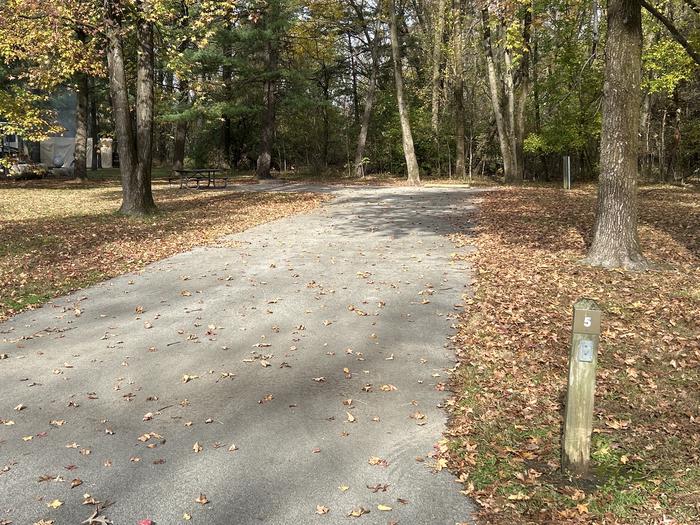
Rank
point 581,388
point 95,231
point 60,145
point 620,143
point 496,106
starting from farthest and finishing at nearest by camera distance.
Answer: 1. point 60,145
2. point 496,106
3. point 95,231
4. point 620,143
5. point 581,388

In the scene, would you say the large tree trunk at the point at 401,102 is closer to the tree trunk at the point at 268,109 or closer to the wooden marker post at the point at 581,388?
the tree trunk at the point at 268,109

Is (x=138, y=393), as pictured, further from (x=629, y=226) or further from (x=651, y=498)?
(x=629, y=226)


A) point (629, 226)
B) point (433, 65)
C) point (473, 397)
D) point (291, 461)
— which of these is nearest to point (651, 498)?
point (473, 397)

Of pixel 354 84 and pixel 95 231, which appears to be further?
pixel 354 84

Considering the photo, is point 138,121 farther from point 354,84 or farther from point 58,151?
point 58,151

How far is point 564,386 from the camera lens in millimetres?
4875

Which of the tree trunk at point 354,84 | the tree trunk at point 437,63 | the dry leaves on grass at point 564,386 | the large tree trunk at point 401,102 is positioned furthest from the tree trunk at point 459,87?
the dry leaves on grass at point 564,386

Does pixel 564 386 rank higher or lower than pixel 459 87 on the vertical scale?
lower

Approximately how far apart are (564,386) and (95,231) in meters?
11.0

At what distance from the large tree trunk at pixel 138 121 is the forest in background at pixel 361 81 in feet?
0.32

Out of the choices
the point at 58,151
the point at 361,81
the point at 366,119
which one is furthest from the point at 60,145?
the point at 366,119

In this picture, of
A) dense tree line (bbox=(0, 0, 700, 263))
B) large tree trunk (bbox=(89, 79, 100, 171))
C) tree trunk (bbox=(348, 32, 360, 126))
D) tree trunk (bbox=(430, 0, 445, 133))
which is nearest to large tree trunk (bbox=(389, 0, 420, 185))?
dense tree line (bbox=(0, 0, 700, 263))

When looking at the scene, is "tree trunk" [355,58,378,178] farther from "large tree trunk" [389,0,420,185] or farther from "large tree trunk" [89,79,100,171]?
"large tree trunk" [89,79,100,171]

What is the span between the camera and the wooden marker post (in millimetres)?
3439
